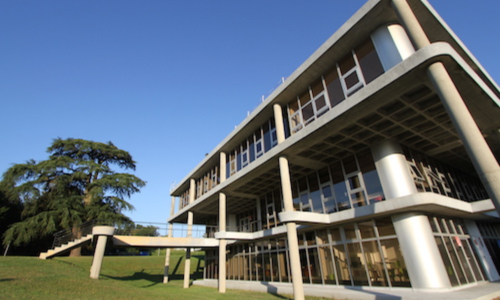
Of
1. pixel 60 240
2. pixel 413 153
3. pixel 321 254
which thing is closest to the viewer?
pixel 413 153

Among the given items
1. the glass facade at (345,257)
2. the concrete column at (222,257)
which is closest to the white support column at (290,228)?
the glass facade at (345,257)

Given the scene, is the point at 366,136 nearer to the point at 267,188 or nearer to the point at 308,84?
the point at 308,84

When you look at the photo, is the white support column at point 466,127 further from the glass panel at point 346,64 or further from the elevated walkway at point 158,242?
the elevated walkway at point 158,242

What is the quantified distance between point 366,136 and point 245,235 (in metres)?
11.6

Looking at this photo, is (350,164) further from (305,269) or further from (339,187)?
(305,269)

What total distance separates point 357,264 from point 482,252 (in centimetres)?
713

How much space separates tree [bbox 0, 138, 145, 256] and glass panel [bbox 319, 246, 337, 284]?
23.0m

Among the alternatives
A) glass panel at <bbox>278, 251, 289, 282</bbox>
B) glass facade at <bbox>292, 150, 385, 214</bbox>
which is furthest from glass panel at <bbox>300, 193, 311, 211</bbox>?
glass panel at <bbox>278, 251, 289, 282</bbox>

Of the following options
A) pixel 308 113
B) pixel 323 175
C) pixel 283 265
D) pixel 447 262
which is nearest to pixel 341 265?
pixel 447 262

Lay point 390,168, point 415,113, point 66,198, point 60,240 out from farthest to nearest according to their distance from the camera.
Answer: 1. point 66,198
2. point 60,240
3. point 390,168
4. point 415,113

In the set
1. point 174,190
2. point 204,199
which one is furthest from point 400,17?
point 174,190

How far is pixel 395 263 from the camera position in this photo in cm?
1081

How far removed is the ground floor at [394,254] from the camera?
1028cm

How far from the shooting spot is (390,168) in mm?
11797
